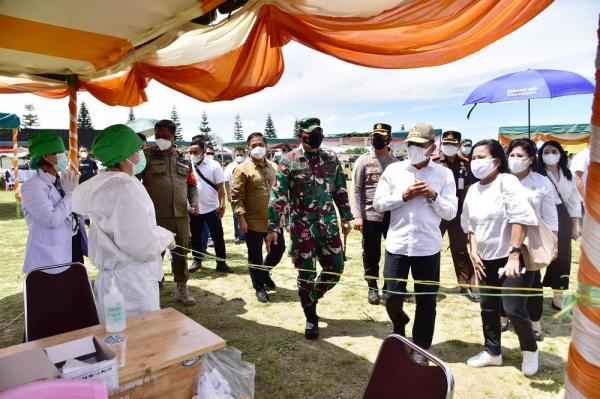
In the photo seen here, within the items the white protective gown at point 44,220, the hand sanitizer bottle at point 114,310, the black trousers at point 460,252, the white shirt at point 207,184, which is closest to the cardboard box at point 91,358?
the hand sanitizer bottle at point 114,310

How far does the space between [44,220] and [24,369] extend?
229 centimetres

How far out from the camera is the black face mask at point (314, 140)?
131 inches

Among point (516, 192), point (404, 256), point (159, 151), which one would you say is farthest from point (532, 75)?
point (159, 151)

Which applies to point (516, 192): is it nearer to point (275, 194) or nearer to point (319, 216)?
point (319, 216)

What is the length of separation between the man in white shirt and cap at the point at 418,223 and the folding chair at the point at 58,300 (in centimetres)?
209

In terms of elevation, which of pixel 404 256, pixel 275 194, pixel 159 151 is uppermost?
pixel 159 151

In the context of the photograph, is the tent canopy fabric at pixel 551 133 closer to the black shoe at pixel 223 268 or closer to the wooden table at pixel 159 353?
the black shoe at pixel 223 268

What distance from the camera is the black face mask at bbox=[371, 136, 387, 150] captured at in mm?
4191

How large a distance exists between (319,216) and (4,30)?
2.68 meters

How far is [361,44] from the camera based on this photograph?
7.23 feet

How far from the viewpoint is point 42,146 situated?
124 inches

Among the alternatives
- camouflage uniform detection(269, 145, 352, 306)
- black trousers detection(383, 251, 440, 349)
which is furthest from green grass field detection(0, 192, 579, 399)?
camouflage uniform detection(269, 145, 352, 306)

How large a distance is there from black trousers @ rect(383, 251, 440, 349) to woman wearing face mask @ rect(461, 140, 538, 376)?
35 cm

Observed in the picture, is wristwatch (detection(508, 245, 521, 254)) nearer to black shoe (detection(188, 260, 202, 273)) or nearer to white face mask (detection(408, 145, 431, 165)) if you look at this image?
white face mask (detection(408, 145, 431, 165))
